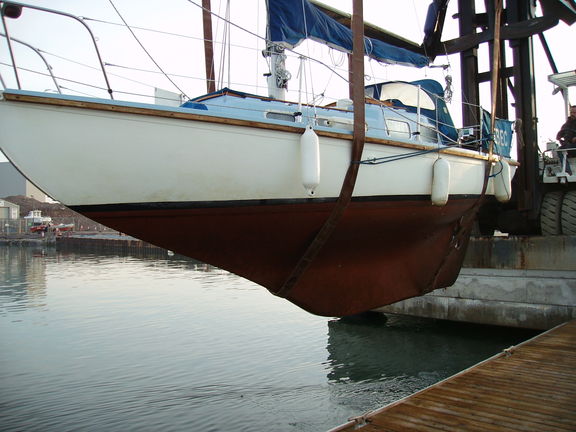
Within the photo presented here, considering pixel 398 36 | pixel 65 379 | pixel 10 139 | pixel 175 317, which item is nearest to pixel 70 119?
pixel 10 139

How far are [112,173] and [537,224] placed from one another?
32.9 feet

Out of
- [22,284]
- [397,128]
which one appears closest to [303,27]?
[397,128]

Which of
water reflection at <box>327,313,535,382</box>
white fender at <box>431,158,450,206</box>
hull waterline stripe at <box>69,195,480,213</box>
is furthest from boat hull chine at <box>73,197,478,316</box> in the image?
water reflection at <box>327,313,535,382</box>

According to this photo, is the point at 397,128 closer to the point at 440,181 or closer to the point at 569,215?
the point at 440,181

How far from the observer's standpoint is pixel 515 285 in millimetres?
10203

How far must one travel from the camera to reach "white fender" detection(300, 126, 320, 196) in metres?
4.59

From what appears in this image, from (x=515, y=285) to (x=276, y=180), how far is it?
7.55m

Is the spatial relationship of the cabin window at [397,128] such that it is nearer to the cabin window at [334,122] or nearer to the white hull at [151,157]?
the cabin window at [334,122]

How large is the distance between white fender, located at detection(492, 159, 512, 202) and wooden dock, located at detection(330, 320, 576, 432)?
2.44 metres

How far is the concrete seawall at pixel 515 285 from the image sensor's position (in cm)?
964

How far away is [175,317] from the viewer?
1488 cm

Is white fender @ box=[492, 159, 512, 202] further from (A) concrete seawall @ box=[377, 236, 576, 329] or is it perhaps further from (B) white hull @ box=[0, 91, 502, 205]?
(B) white hull @ box=[0, 91, 502, 205]

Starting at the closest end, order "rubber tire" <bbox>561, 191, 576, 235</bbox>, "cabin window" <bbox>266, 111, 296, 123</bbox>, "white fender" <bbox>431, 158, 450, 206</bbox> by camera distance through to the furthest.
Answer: "cabin window" <bbox>266, 111, 296, 123</bbox>, "white fender" <bbox>431, 158, 450, 206</bbox>, "rubber tire" <bbox>561, 191, 576, 235</bbox>

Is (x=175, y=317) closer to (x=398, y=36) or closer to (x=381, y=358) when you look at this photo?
(x=381, y=358)
